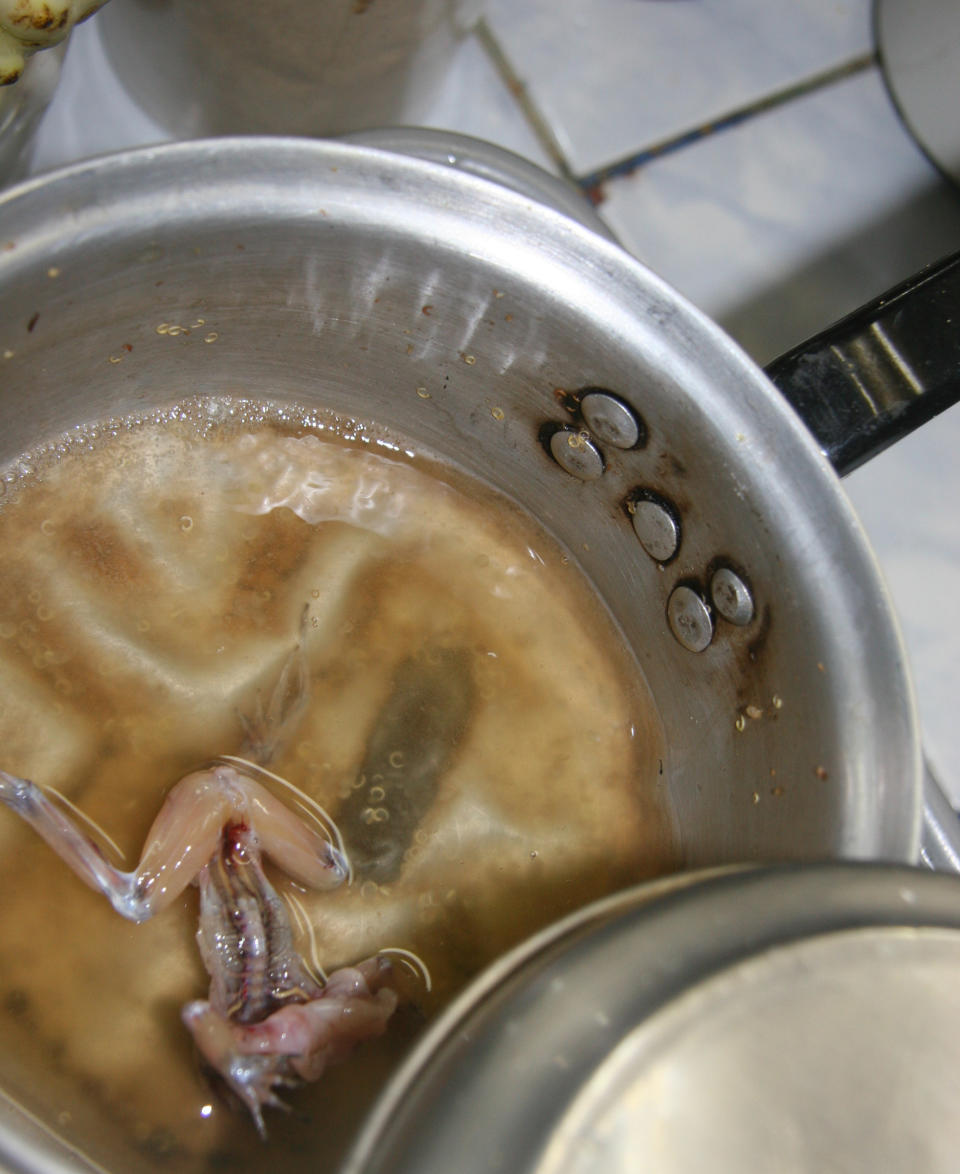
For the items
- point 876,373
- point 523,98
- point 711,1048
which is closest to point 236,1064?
point 711,1048

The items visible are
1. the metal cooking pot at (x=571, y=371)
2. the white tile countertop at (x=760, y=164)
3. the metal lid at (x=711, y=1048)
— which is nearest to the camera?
the metal lid at (x=711, y=1048)

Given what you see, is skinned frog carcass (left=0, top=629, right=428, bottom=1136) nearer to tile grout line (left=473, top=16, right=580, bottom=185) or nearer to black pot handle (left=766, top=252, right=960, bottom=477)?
black pot handle (left=766, top=252, right=960, bottom=477)

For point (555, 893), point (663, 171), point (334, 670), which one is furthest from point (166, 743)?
point (663, 171)

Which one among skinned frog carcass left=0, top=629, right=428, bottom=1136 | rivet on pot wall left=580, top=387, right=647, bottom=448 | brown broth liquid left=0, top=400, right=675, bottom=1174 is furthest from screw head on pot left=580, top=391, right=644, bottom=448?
skinned frog carcass left=0, top=629, right=428, bottom=1136

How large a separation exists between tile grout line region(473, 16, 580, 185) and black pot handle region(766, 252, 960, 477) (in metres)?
0.31

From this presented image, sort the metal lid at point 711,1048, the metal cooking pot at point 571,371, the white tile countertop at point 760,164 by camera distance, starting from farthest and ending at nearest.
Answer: the white tile countertop at point 760,164
the metal cooking pot at point 571,371
the metal lid at point 711,1048

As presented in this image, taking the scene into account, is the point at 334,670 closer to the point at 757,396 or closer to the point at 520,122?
the point at 757,396

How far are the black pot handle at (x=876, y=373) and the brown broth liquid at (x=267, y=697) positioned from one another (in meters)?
0.16

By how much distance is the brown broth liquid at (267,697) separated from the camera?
0.39 meters

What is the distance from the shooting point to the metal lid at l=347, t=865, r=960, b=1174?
207 millimetres

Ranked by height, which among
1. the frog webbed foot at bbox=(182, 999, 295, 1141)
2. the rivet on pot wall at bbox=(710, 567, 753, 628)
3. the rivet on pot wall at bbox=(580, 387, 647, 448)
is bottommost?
the frog webbed foot at bbox=(182, 999, 295, 1141)

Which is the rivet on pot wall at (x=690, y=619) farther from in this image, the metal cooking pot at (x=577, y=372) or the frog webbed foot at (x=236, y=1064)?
the frog webbed foot at (x=236, y=1064)

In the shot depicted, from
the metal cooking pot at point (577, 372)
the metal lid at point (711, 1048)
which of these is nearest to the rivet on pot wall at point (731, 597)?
the metal cooking pot at point (577, 372)

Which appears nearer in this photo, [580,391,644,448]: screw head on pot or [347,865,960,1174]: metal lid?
[347,865,960,1174]: metal lid
